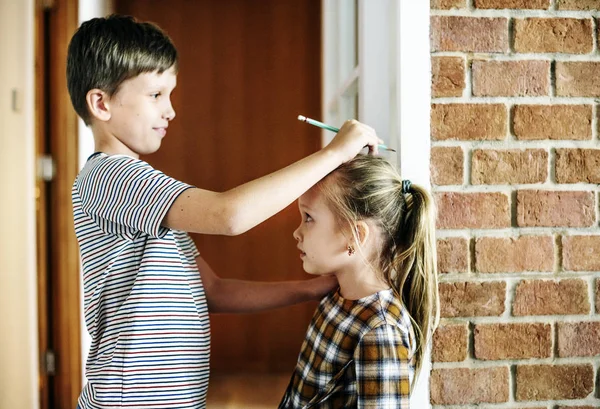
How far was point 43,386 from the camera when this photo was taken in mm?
2252

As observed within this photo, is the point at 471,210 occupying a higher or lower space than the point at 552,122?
lower

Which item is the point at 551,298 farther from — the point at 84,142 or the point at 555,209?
the point at 84,142

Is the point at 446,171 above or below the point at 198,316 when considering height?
above

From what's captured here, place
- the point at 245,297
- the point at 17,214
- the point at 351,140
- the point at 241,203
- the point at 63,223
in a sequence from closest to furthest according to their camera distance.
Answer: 1. the point at 241,203
2. the point at 351,140
3. the point at 245,297
4. the point at 17,214
5. the point at 63,223

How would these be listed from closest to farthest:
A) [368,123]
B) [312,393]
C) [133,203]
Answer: [133,203]
[312,393]
[368,123]

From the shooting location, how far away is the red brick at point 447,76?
4.00 feet

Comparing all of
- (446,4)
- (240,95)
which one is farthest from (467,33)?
(240,95)

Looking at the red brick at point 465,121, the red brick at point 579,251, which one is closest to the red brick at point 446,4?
the red brick at point 465,121

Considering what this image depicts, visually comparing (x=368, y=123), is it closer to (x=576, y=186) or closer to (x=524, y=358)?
(x=576, y=186)

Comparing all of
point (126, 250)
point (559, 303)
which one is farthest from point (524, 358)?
point (126, 250)

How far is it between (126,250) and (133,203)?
172 mm

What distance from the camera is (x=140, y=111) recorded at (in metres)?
1.22

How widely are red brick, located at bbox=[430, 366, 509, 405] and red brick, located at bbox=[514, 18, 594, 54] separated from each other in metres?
0.73

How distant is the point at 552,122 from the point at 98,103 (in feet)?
3.34
